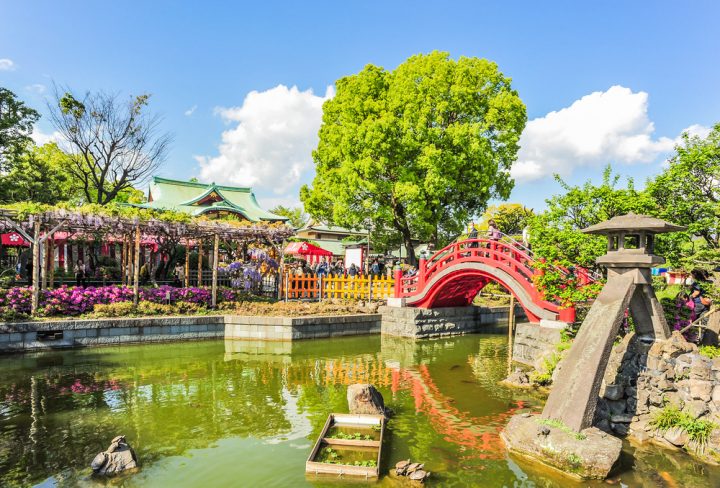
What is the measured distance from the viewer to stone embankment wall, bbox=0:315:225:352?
12766mm

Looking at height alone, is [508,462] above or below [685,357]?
below

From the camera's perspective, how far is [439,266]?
1664cm

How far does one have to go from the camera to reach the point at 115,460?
609 cm

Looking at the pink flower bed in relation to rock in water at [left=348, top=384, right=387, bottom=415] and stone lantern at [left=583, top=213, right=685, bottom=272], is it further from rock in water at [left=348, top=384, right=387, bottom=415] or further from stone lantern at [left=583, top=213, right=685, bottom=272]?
stone lantern at [left=583, top=213, right=685, bottom=272]

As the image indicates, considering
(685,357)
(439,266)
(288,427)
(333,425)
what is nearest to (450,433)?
(333,425)

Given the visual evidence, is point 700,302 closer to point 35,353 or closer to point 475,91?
point 475,91

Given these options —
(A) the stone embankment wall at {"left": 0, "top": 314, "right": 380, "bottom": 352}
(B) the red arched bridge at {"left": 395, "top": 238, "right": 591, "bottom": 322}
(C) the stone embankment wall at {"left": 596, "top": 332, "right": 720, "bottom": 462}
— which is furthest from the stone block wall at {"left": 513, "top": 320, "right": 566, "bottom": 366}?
(A) the stone embankment wall at {"left": 0, "top": 314, "right": 380, "bottom": 352}

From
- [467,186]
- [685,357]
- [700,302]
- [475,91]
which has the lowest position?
[685,357]

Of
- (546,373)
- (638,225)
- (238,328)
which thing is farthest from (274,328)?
(638,225)

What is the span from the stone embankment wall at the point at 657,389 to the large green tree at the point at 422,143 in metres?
12.5

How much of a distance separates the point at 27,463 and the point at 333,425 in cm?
435

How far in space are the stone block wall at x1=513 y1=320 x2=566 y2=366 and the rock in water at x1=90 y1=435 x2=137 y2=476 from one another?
30.0ft

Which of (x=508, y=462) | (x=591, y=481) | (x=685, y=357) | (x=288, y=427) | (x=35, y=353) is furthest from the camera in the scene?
(x=35, y=353)

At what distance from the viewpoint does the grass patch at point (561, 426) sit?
6.36 meters
